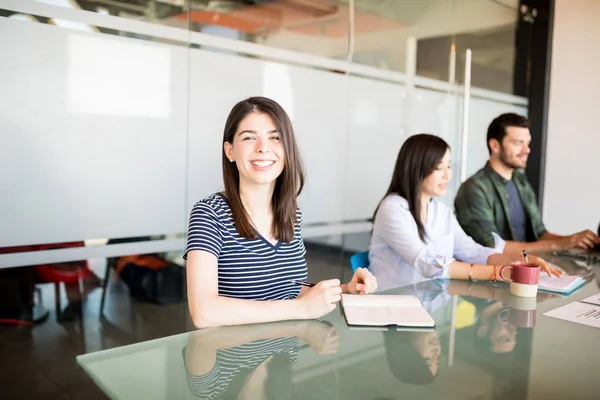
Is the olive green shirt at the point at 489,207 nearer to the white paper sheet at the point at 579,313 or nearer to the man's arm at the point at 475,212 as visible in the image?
the man's arm at the point at 475,212

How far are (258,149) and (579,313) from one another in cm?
112

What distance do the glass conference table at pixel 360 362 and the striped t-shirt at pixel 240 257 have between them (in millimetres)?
322

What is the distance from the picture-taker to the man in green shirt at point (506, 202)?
9.52ft

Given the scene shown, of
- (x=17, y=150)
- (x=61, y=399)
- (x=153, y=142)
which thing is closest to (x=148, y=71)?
(x=153, y=142)

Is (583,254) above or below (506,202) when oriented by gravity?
below

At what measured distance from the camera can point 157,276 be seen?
2.77 m

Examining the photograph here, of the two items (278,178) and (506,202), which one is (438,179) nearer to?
(278,178)

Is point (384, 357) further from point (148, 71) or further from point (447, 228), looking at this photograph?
point (148, 71)

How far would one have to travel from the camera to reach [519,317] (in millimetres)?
1635

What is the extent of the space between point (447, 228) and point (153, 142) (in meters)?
1.45

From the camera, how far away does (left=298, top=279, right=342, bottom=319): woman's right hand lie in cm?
150

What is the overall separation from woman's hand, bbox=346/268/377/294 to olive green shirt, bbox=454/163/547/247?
50.7 inches

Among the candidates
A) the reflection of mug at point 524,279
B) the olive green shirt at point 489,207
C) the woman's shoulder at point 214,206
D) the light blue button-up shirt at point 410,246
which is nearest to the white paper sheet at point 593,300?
the reflection of mug at point 524,279

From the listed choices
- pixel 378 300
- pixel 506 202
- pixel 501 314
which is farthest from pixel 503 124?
pixel 378 300
